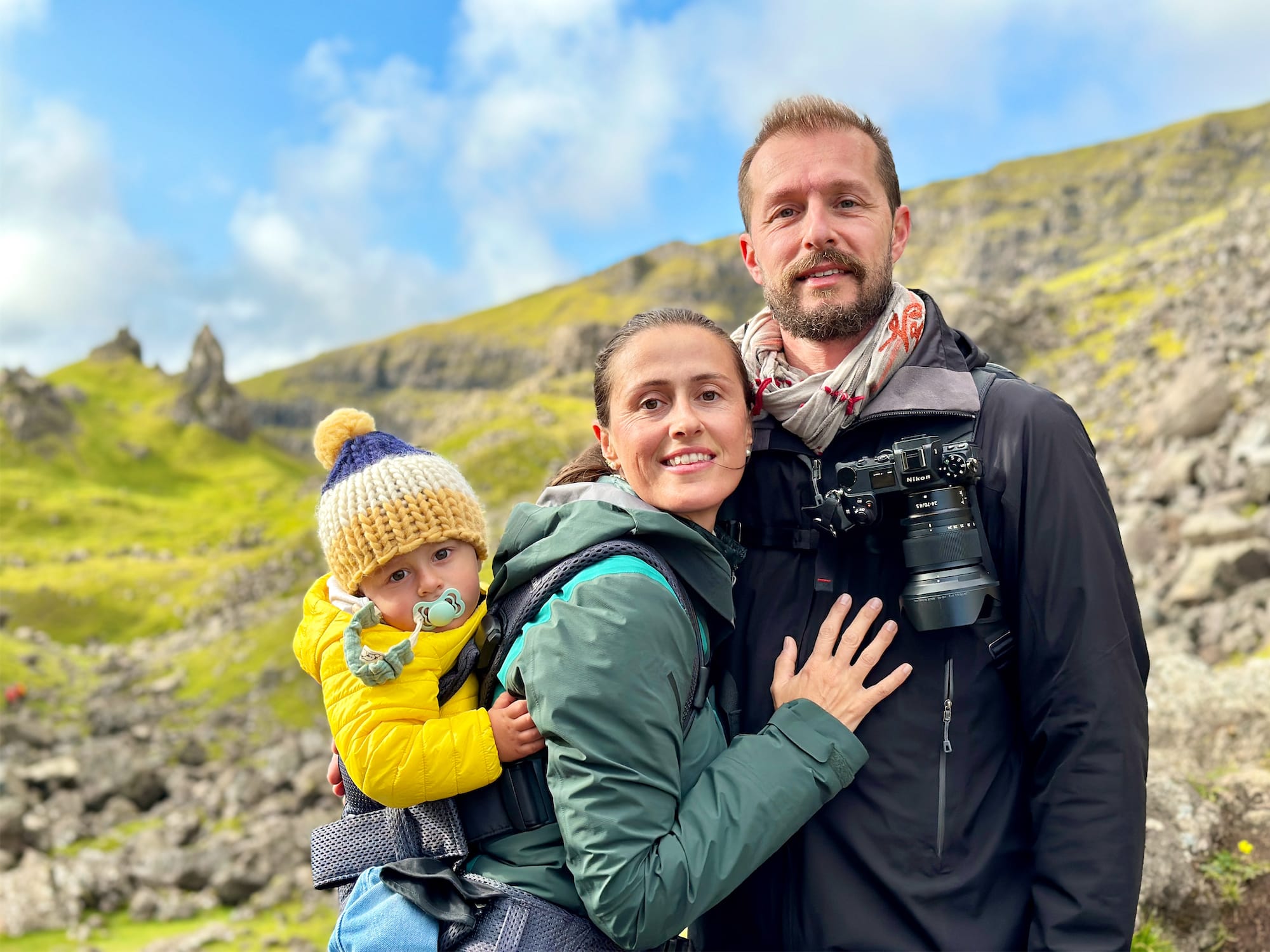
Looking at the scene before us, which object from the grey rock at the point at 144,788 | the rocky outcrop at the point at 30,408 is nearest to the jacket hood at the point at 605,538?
the grey rock at the point at 144,788

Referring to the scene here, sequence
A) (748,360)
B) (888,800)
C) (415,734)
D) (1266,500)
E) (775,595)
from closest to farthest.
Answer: (415,734) < (888,800) < (775,595) < (748,360) < (1266,500)

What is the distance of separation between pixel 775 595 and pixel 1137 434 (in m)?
33.8

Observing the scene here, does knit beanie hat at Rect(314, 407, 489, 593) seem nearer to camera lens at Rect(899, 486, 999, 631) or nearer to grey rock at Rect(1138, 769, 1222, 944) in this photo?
camera lens at Rect(899, 486, 999, 631)

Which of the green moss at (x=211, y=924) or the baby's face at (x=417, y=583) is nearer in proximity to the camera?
the baby's face at (x=417, y=583)

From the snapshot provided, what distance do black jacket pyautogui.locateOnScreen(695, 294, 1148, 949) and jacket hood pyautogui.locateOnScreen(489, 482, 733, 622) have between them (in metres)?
0.64

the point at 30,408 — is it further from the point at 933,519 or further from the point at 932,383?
the point at 933,519

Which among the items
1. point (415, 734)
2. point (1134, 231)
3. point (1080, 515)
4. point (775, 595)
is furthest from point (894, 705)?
point (1134, 231)

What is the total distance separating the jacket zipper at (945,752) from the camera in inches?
142

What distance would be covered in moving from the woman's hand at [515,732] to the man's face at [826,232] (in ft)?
6.99

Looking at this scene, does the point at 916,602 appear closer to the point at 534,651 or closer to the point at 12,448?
the point at 534,651

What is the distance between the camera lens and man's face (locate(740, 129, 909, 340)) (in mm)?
4152

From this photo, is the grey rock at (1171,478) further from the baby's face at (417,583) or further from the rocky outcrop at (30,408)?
the rocky outcrop at (30,408)

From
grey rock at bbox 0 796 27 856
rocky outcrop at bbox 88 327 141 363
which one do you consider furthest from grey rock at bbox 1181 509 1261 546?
rocky outcrop at bbox 88 327 141 363

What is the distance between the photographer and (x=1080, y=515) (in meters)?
3.52
